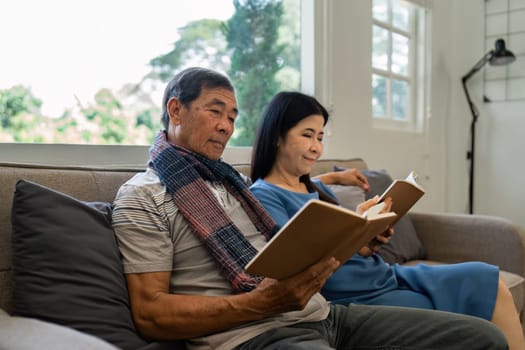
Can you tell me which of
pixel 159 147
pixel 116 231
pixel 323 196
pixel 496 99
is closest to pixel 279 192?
pixel 323 196

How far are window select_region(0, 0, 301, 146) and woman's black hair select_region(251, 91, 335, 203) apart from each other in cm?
56

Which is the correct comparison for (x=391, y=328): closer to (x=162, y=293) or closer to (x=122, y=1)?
(x=162, y=293)

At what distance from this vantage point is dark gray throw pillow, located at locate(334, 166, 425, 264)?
196cm

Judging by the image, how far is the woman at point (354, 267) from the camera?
1348 millimetres

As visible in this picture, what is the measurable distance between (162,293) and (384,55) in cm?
266

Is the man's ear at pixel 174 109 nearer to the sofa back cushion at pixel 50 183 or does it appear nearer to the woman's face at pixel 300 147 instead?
the sofa back cushion at pixel 50 183

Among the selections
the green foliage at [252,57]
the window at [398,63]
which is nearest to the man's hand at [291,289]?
the green foliage at [252,57]

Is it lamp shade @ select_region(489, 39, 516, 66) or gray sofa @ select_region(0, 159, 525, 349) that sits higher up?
lamp shade @ select_region(489, 39, 516, 66)

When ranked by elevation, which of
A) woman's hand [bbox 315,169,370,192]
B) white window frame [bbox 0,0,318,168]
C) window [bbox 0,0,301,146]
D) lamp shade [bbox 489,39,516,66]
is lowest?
woman's hand [bbox 315,169,370,192]

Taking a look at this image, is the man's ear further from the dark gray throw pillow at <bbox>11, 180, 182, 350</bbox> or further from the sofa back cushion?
the dark gray throw pillow at <bbox>11, 180, 182, 350</bbox>

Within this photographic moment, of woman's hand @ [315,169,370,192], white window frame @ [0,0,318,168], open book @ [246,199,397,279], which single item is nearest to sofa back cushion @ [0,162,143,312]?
white window frame @ [0,0,318,168]

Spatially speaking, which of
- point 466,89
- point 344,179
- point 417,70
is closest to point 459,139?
point 466,89

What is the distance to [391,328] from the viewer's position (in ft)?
3.75

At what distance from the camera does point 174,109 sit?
124cm
